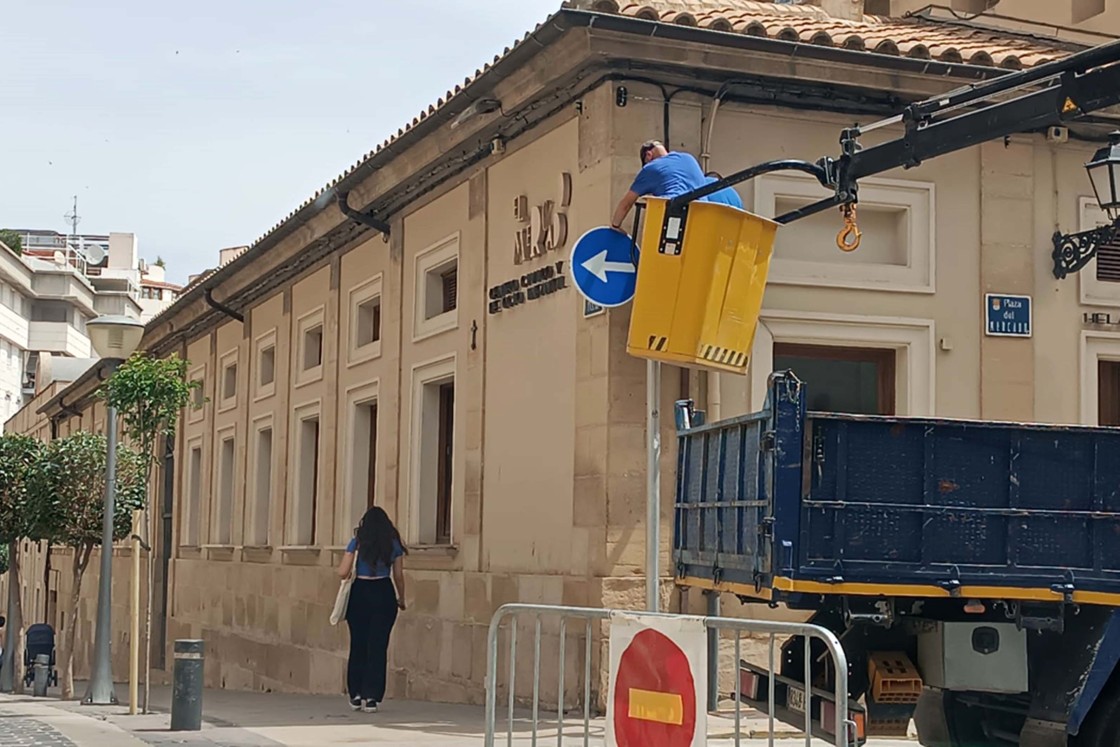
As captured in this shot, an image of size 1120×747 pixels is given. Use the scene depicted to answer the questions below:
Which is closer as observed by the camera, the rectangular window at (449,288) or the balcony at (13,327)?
the rectangular window at (449,288)

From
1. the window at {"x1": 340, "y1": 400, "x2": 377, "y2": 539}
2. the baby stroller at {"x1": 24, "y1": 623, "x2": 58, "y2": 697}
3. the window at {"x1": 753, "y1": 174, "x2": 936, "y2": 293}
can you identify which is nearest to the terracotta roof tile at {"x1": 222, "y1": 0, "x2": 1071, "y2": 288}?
the window at {"x1": 753, "y1": 174, "x2": 936, "y2": 293}

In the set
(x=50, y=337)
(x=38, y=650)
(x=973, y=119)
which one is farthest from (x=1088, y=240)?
(x=50, y=337)

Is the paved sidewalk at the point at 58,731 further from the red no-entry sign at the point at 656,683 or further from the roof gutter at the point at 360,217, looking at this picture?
the roof gutter at the point at 360,217

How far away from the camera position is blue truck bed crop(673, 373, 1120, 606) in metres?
7.91

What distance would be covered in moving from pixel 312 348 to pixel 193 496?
828cm

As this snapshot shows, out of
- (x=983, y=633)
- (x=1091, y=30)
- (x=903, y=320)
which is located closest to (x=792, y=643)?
(x=983, y=633)

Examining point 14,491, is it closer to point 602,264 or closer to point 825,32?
point 825,32

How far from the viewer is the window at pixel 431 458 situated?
16.6 m

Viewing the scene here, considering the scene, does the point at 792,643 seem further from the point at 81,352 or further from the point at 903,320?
the point at 81,352

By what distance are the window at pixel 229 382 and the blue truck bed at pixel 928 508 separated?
61.4 feet

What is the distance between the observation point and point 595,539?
1234 cm

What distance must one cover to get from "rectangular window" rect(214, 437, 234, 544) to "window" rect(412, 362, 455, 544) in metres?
10.1

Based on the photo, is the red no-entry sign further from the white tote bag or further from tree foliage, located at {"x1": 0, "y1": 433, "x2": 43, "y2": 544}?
tree foliage, located at {"x1": 0, "y1": 433, "x2": 43, "y2": 544}

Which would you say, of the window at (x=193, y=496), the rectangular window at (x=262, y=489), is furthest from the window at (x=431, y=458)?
the window at (x=193, y=496)
